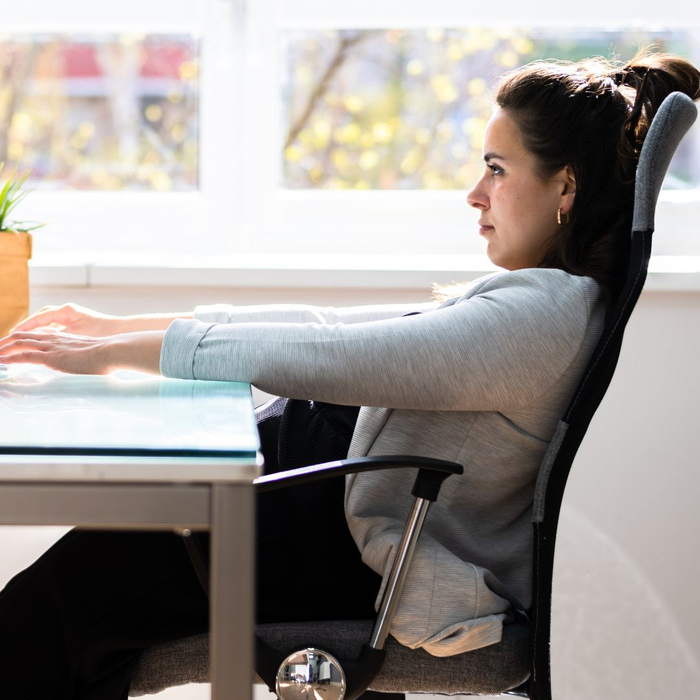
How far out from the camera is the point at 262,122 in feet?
7.54

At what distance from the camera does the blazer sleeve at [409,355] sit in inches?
40.9

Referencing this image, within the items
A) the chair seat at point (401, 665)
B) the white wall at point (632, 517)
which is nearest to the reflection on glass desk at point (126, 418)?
the chair seat at point (401, 665)

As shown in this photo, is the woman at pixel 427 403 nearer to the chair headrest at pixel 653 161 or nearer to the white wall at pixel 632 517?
the chair headrest at pixel 653 161

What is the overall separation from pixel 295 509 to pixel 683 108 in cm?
68

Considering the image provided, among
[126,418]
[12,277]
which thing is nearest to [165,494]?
[126,418]

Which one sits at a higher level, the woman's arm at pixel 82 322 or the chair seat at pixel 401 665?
the woman's arm at pixel 82 322

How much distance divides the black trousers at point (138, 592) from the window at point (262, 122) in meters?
1.13

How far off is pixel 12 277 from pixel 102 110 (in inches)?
37.3

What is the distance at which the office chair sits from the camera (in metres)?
1.06

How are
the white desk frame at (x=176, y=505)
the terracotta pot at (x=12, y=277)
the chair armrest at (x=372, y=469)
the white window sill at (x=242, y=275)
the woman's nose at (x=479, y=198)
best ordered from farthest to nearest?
the white window sill at (x=242, y=275)
the terracotta pot at (x=12, y=277)
the woman's nose at (x=479, y=198)
the chair armrest at (x=372, y=469)
the white desk frame at (x=176, y=505)

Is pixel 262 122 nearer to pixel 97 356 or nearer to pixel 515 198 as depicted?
pixel 515 198

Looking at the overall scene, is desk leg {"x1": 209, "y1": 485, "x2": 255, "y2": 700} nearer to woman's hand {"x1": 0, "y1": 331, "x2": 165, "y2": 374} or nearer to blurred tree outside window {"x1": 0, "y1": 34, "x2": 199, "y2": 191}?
woman's hand {"x1": 0, "y1": 331, "x2": 165, "y2": 374}

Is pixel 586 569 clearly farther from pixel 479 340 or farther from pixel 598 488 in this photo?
pixel 479 340

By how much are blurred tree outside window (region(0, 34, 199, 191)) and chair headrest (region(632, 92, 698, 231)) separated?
1.45 m
